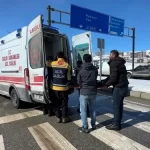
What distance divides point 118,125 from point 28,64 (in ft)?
9.94

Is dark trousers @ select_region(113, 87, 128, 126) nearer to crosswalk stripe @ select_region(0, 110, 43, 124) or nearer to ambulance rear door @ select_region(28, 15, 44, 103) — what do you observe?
ambulance rear door @ select_region(28, 15, 44, 103)

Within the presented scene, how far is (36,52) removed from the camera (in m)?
5.76

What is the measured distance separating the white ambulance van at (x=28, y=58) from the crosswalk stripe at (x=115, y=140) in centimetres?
172

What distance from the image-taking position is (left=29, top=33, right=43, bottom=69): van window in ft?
18.2

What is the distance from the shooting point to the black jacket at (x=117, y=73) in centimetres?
472

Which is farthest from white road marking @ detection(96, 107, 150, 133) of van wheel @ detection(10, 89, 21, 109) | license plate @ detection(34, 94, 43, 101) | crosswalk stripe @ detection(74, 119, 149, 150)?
van wheel @ detection(10, 89, 21, 109)

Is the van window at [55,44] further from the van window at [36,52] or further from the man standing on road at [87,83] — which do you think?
the man standing on road at [87,83]

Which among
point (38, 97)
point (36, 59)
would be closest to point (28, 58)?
point (36, 59)

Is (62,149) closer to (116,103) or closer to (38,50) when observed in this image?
(116,103)

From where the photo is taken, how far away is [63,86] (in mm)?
5500

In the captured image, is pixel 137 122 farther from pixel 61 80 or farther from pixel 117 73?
pixel 61 80

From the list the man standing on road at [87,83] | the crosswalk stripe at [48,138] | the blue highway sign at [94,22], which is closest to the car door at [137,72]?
the blue highway sign at [94,22]

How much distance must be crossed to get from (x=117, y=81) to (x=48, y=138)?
2.00 m

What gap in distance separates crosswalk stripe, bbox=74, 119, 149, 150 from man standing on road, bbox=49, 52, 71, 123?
1172 millimetres
